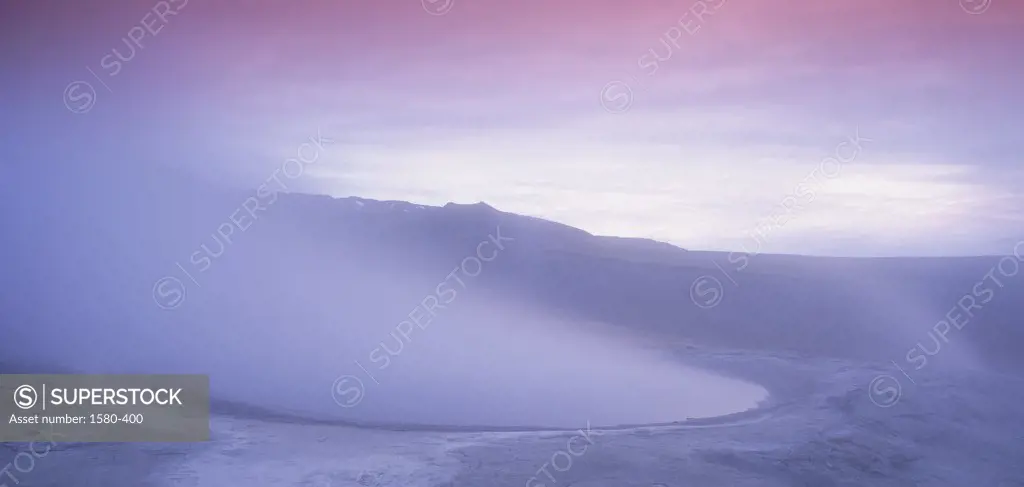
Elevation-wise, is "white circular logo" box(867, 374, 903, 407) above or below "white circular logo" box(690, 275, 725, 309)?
below

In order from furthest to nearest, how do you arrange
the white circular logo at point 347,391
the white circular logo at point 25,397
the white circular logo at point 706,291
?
the white circular logo at point 706,291 < the white circular logo at point 347,391 < the white circular logo at point 25,397

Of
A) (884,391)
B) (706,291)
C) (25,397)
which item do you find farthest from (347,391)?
(706,291)

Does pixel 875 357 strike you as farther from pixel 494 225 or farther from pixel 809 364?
pixel 494 225

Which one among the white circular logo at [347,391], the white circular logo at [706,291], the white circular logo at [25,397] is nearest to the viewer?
the white circular logo at [25,397]

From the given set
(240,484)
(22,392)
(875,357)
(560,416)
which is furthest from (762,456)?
(22,392)

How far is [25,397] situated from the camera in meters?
6.40

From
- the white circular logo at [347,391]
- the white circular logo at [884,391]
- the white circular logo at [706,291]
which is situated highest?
the white circular logo at [706,291]

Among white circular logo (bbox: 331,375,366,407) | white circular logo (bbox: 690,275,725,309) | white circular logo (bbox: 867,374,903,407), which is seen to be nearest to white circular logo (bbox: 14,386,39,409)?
white circular logo (bbox: 331,375,366,407)

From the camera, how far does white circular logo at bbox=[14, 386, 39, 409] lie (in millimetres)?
6219

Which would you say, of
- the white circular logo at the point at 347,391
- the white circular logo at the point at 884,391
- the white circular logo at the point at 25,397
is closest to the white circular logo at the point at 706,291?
the white circular logo at the point at 884,391

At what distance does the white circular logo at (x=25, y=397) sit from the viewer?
20.4 ft

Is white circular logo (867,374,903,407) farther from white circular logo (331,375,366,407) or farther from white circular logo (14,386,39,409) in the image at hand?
white circular logo (14,386,39,409)

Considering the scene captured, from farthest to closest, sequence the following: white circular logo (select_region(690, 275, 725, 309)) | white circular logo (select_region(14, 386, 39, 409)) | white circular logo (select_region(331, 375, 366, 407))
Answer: white circular logo (select_region(690, 275, 725, 309))
white circular logo (select_region(331, 375, 366, 407))
white circular logo (select_region(14, 386, 39, 409))

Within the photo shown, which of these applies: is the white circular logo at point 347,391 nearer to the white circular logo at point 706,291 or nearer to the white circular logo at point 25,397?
the white circular logo at point 25,397
